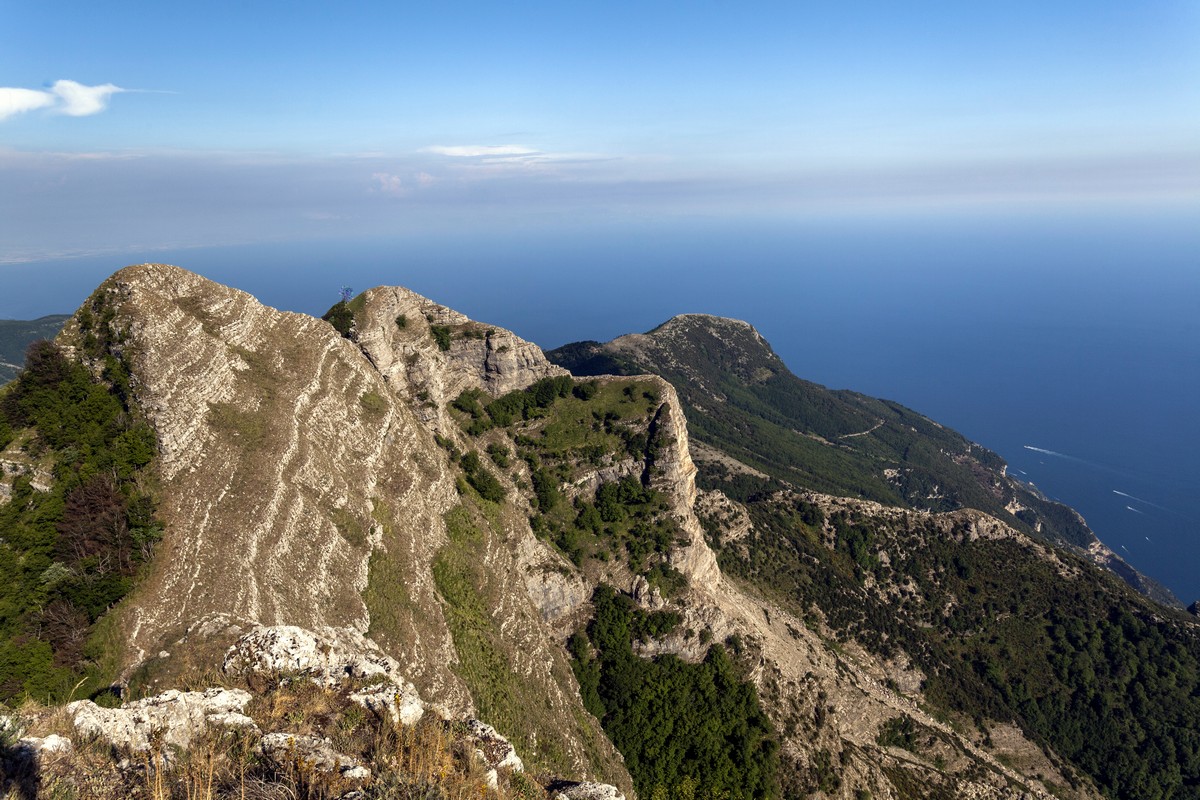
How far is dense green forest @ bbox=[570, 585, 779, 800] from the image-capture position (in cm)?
5394

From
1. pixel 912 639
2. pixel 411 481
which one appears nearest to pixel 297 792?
pixel 411 481

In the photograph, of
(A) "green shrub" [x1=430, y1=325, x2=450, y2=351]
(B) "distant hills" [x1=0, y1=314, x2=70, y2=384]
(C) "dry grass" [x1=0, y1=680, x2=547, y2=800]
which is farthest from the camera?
(B) "distant hills" [x1=0, y1=314, x2=70, y2=384]

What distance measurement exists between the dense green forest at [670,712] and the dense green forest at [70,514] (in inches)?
1556

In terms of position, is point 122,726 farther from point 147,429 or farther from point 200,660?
point 147,429

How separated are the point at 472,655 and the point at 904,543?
3202 inches

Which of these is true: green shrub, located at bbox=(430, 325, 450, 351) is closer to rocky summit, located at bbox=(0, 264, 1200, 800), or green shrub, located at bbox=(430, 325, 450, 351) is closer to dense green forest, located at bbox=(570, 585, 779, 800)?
rocky summit, located at bbox=(0, 264, 1200, 800)

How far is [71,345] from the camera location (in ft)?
143

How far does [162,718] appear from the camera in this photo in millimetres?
15570

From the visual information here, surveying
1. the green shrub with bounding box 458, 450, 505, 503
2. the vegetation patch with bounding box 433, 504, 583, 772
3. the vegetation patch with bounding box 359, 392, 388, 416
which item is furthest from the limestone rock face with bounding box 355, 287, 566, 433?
the vegetation patch with bounding box 433, 504, 583, 772

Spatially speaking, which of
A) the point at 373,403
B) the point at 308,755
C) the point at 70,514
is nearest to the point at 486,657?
the point at 373,403

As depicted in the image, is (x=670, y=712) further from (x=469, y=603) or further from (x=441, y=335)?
(x=441, y=335)

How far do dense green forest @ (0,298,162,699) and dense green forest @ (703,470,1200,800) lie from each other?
244 ft

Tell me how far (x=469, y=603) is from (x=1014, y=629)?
85699 mm

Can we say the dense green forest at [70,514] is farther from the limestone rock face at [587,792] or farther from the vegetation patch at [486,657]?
the limestone rock face at [587,792]
